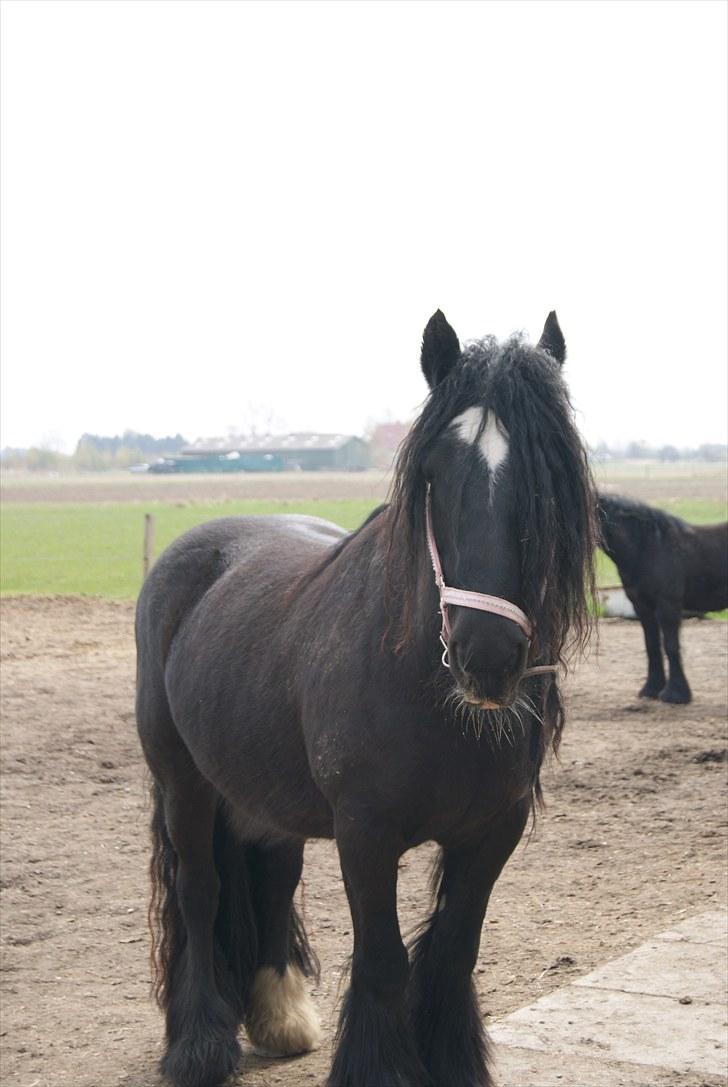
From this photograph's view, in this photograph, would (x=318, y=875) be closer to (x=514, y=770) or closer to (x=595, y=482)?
(x=514, y=770)

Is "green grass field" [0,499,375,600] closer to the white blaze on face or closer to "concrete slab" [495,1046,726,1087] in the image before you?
"concrete slab" [495,1046,726,1087]

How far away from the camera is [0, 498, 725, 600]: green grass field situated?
813 inches

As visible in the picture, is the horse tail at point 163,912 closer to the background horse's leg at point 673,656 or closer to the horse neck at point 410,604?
the horse neck at point 410,604

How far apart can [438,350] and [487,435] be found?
30cm

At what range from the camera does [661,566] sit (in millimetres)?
11016

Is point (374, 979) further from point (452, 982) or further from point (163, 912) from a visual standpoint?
point (163, 912)

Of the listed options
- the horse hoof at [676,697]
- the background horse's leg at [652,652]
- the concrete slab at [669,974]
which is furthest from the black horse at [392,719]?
the background horse's leg at [652,652]

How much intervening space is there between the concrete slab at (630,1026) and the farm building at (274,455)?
159 ft

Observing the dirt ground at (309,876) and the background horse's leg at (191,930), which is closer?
the background horse's leg at (191,930)

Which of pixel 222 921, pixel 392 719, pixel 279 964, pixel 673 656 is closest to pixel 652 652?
pixel 673 656

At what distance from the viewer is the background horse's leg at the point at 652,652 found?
1065 cm

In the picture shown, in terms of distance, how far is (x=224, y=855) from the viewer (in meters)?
4.32

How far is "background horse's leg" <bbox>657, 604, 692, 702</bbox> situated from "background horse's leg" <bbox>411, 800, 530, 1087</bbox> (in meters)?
7.26

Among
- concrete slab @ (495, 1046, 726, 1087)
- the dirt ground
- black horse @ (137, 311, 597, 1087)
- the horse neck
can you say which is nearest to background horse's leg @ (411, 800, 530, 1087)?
black horse @ (137, 311, 597, 1087)
